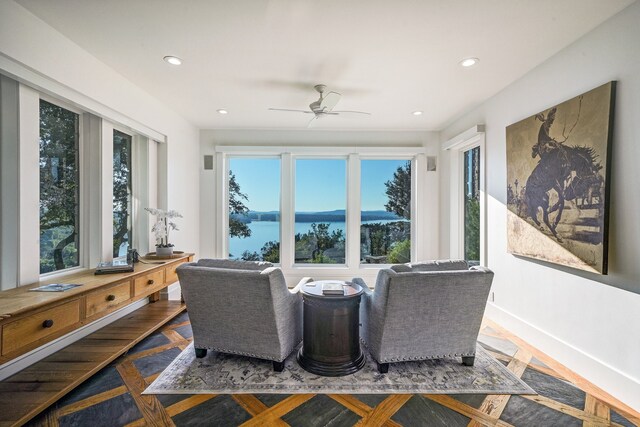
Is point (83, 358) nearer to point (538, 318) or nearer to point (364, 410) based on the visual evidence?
point (364, 410)

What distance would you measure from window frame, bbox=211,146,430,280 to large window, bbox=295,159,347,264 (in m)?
0.10

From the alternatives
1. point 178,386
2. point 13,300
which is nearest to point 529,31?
point 178,386

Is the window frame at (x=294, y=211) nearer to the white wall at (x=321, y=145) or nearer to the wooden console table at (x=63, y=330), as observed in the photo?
the white wall at (x=321, y=145)

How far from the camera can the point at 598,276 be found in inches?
84.0

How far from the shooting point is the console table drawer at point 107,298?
208 cm

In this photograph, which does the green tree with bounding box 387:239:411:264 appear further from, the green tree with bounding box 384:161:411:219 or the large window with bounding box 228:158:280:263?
the large window with bounding box 228:158:280:263

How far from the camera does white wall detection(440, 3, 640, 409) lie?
6.24ft

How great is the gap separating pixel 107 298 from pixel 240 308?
41.0 inches

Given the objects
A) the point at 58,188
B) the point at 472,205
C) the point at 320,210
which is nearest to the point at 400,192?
the point at 472,205

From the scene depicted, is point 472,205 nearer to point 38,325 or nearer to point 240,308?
point 240,308

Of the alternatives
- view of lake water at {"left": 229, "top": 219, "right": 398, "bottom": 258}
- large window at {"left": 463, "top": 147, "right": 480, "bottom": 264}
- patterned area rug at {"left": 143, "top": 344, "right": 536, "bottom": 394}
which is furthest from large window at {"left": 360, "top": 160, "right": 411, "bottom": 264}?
patterned area rug at {"left": 143, "top": 344, "right": 536, "bottom": 394}

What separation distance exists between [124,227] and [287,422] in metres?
2.78

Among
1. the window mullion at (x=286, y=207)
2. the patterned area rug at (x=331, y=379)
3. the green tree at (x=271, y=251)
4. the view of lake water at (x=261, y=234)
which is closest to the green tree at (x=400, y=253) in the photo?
the view of lake water at (x=261, y=234)

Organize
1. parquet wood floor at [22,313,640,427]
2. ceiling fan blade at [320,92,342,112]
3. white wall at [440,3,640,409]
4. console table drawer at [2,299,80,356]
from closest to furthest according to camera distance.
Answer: console table drawer at [2,299,80,356]
parquet wood floor at [22,313,640,427]
white wall at [440,3,640,409]
ceiling fan blade at [320,92,342,112]
